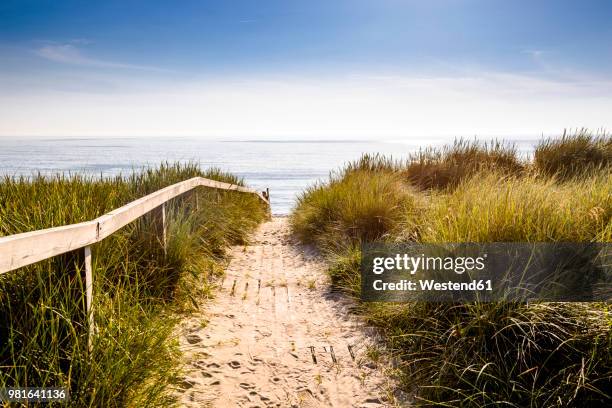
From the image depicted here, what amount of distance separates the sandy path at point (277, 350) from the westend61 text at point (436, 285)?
52 cm

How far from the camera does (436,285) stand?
3420mm

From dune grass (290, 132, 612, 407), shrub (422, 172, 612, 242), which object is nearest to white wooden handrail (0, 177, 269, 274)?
dune grass (290, 132, 612, 407)

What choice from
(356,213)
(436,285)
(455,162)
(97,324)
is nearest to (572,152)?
(455,162)

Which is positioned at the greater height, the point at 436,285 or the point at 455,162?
the point at 455,162

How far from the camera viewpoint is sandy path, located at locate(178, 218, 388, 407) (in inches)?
117

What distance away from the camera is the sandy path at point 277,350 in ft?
9.71

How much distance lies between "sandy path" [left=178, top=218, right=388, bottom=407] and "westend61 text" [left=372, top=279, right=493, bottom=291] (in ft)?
1.69

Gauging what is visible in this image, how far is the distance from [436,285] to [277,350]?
55.9 inches

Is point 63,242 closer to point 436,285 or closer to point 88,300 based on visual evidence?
point 88,300

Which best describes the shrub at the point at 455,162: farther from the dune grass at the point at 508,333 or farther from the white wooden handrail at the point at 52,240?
the white wooden handrail at the point at 52,240

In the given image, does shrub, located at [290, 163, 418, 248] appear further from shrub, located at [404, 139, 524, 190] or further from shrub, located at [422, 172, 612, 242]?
shrub, located at [404, 139, 524, 190]

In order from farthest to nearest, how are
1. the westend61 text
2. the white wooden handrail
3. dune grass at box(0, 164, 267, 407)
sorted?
1. the westend61 text
2. dune grass at box(0, 164, 267, 407)
3. the white wooden handrail

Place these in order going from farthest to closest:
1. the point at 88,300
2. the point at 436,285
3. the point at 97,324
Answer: the point at 436,285 → the point at 97,324 → the point at 88,300

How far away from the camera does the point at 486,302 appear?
3.03 meters
